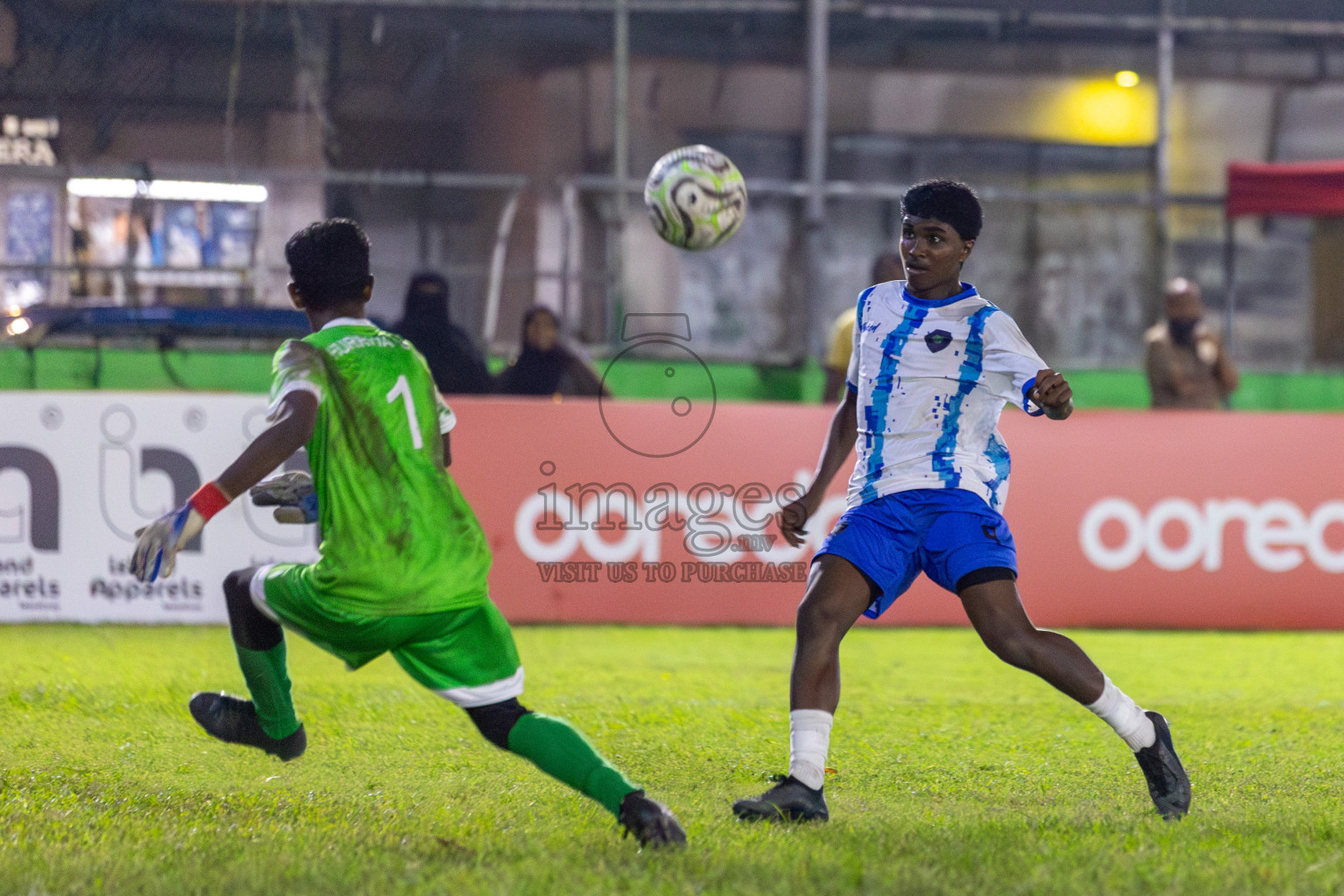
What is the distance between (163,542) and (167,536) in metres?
0.02

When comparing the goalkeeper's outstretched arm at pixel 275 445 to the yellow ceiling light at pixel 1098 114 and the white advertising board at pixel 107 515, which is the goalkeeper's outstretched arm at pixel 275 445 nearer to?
the white advertising board at pixel 107 515

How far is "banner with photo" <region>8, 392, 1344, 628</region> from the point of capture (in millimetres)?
9289

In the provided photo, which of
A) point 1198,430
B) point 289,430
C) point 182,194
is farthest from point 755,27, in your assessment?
point 289,430

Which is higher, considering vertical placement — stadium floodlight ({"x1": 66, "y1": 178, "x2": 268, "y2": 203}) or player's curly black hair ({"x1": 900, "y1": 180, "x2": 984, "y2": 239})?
stadium floodlight ({"x1": 66, "y1": 178, "x2": 268, "y2": 203})

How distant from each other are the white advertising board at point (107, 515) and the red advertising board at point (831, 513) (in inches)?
53.9

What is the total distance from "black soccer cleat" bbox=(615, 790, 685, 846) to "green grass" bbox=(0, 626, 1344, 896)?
0.26ft

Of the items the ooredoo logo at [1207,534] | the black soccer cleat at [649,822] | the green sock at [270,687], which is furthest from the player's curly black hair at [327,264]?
the ooredoo logo at [1207,534]

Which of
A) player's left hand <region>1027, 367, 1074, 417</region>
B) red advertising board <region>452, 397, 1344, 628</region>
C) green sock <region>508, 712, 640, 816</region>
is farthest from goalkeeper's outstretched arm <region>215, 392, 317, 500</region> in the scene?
Answer: red advertising board <region>452, 397, 1344, 628</region>

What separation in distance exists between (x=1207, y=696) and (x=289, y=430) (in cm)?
496

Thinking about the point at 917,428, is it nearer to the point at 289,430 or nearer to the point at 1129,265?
the point at 289,430

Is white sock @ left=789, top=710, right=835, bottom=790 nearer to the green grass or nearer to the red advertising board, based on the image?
the green grass

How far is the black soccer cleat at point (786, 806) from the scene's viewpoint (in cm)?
441

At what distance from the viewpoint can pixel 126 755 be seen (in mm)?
5516

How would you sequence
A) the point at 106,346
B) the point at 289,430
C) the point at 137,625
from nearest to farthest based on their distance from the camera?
Result: the point at 289,430 → the point at 137,625 → the point at 106,346
